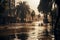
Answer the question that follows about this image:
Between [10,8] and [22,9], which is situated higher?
[10,8]

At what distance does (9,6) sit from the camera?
15.2 metres

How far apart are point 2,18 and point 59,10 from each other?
5.98 meters

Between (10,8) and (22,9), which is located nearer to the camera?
(10,8)

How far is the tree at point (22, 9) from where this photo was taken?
1477cm

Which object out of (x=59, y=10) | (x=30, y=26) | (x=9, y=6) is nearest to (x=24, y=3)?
(x=9, y=6)

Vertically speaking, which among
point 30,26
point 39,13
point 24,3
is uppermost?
point 24,3

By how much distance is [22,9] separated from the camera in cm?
1537

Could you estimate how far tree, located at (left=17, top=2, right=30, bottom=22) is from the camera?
1477 centimetres

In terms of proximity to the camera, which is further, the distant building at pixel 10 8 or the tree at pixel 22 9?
the tree at pixel 22 9

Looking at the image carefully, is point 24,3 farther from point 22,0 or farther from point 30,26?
point 30,26

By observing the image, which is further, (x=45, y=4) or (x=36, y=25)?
(x=45, y=4)

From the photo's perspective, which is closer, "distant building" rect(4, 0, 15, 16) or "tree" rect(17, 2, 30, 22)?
"distant building" rect(4, 0, 15, 16)

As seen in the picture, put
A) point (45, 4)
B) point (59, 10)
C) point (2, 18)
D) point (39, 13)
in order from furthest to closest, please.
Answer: point (45, 4) < point (39, 13) < point (2, 18) < point (59, 10)


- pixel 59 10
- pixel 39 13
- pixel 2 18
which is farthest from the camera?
pixel 39 13
